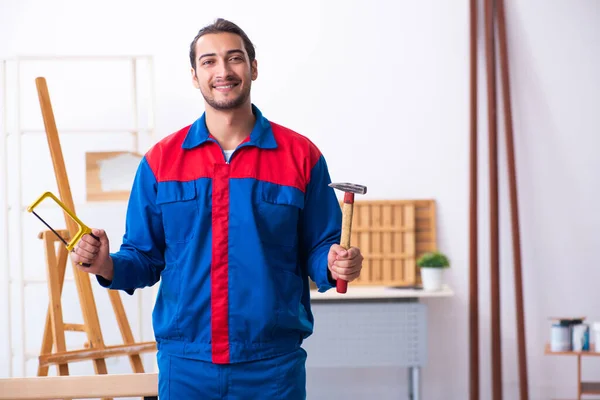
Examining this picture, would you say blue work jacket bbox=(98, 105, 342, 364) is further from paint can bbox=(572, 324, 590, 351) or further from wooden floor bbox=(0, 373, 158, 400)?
paint can bbox=(572, 324, 590, 351)

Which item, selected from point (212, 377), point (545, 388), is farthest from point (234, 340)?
point (545, 388)

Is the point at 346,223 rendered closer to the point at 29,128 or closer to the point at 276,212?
the point at 276,212

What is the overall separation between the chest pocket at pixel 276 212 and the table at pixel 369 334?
2251 millimetres

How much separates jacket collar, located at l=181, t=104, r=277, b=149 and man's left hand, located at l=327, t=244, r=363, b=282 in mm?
328

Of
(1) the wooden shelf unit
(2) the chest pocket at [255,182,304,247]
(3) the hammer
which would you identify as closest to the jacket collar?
(2) the chest pocket at [255,182,304,247]

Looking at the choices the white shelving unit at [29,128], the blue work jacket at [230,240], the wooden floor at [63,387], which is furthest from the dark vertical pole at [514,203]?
the wooden floor at [63,387]

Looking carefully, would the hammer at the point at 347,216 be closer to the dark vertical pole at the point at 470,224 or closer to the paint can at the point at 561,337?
the paint can at the point at 561,337

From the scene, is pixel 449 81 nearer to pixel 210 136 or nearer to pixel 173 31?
pixel 173 31

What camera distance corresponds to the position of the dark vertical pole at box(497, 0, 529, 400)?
4598 mm

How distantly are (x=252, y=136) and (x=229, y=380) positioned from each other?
57 cm

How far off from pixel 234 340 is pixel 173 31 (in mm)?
3284

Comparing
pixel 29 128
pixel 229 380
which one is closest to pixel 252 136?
pixel 229 380

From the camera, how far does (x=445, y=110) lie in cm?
477

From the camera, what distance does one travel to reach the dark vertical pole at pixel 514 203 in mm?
4598
